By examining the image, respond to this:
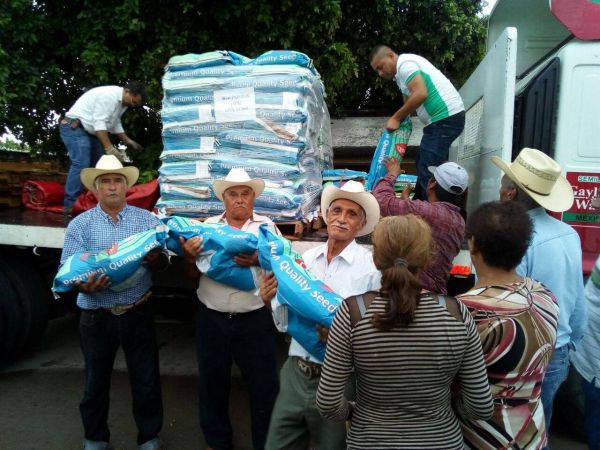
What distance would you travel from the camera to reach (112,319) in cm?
273

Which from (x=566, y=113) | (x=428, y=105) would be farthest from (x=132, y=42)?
(x=566, y=113)

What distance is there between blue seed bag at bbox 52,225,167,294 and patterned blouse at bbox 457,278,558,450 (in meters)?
1.64

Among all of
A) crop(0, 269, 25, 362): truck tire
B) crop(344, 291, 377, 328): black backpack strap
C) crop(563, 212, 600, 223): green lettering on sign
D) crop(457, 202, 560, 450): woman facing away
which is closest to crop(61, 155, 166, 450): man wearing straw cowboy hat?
crop(0, 269, 25, 362): truck tire

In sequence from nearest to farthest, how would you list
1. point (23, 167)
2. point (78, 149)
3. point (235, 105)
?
point (235, 105) < point (78, 149) < point (23, 167)

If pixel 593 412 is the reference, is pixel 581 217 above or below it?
above

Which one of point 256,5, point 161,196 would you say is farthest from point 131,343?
point 256,5

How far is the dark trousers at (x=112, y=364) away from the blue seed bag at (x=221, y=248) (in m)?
0.59

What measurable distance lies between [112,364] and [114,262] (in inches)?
29.4

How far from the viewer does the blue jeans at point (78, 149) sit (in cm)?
403

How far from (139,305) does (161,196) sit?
3.03ft

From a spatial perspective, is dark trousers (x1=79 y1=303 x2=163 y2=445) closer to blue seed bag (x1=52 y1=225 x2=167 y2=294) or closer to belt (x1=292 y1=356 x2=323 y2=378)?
blue seed bag (x1=52 y1=225 x2=167 y2=294)

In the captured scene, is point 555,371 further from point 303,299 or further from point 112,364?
point 112,364

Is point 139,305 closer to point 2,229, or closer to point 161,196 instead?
point 161,196

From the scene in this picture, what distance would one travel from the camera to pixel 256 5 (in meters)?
5.40
